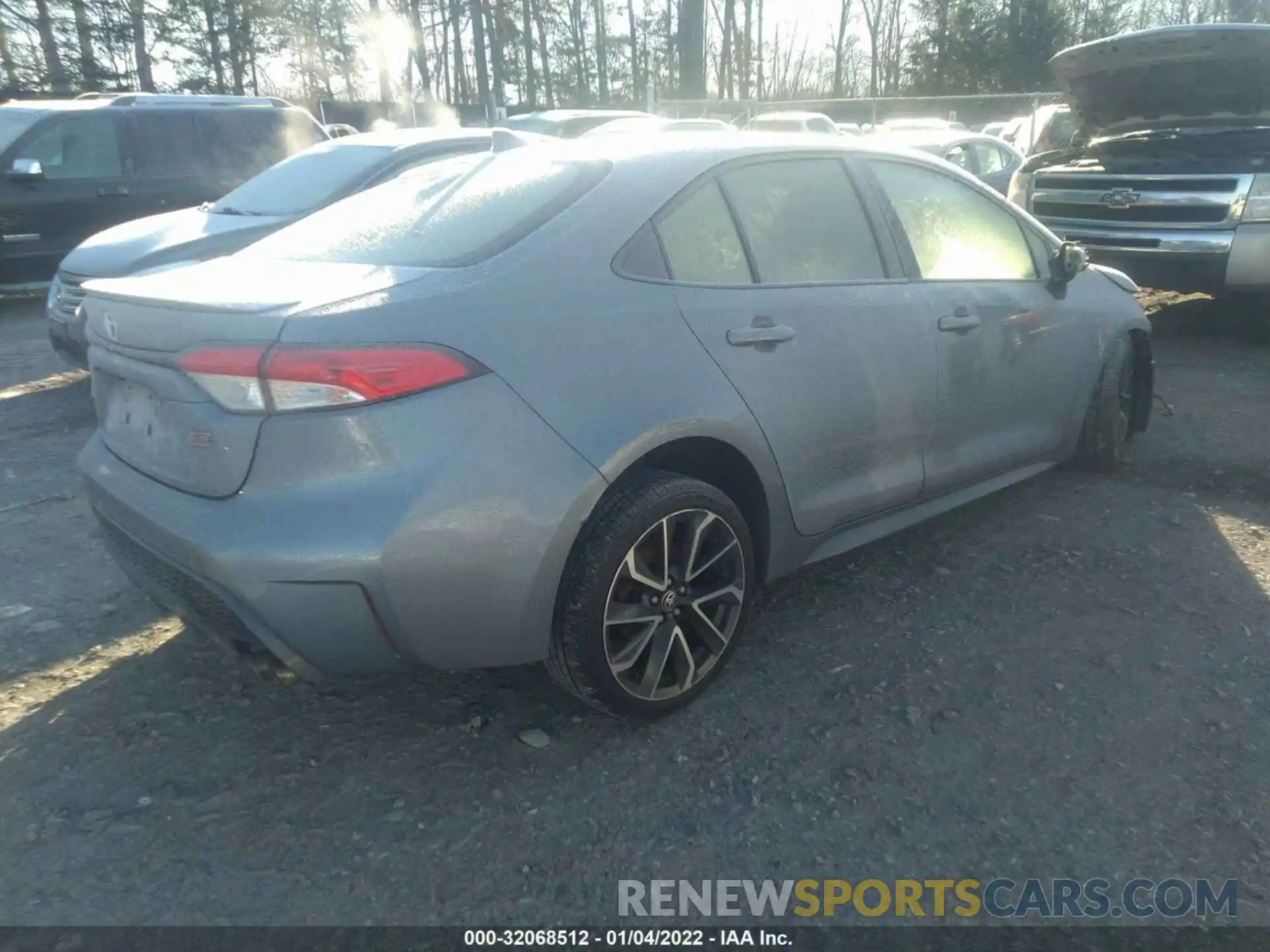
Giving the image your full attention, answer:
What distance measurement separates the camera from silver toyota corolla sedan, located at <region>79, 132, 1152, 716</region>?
95.1 inches

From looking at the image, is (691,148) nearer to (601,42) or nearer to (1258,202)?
(1258,202)

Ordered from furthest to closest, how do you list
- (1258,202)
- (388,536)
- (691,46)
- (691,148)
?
1. (691,46)
2. (1258,202)
3. (691,148)
4. (388,536)

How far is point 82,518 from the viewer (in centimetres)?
459

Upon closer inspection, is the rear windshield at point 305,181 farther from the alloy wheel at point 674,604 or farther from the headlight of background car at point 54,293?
the alloy wheel at point 674,604

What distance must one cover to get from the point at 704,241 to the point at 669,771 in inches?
60.5

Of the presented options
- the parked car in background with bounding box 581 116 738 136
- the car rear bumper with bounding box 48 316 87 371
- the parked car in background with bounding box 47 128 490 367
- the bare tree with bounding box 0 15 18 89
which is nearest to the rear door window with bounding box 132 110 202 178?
the parked car in background with bounding box 47 128 490 367

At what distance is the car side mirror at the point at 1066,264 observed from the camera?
4.28 m

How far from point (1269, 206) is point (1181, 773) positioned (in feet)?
18.2

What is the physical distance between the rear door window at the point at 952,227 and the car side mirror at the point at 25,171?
8640 millimetres

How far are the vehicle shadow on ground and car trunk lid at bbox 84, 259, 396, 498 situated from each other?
0.82 meters

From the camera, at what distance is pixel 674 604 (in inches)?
116

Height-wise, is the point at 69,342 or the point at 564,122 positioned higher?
the point at 564,122

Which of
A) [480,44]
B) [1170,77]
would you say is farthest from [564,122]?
[480,44]

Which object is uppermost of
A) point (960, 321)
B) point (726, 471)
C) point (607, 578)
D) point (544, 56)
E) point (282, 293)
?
point (544, 56)
